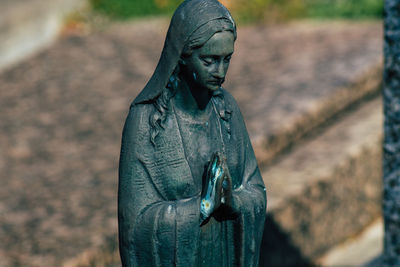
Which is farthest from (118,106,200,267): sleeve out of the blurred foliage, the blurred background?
the blurred foliage

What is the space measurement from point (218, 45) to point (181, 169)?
0.48 metres

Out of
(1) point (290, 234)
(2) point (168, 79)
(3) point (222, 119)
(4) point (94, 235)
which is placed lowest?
→ (1) point (290, 234)

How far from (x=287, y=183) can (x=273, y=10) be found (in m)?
5.80

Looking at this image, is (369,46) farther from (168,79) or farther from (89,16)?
(168,79)

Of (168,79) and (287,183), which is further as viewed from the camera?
(287,183)

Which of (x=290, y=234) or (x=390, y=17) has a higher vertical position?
(x=390, y=17)

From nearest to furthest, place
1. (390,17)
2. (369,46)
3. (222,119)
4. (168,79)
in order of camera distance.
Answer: (168,79)
(222,119)
(390,17)
(369,46)

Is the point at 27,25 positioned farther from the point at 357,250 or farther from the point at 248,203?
the point at 248,203

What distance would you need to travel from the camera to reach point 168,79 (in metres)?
2.79

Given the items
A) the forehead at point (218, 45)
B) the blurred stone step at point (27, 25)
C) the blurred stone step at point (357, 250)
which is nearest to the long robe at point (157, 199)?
the forehead at point (218, 45)

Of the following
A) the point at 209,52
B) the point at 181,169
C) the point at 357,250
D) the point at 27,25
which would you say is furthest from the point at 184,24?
the point at 27,25

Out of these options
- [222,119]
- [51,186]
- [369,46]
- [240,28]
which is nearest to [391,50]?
[222,119]

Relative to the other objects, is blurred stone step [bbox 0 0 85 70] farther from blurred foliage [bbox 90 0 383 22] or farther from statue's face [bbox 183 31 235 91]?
statue's face [bbox 183 31 235 91]

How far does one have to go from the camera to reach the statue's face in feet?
8.83
